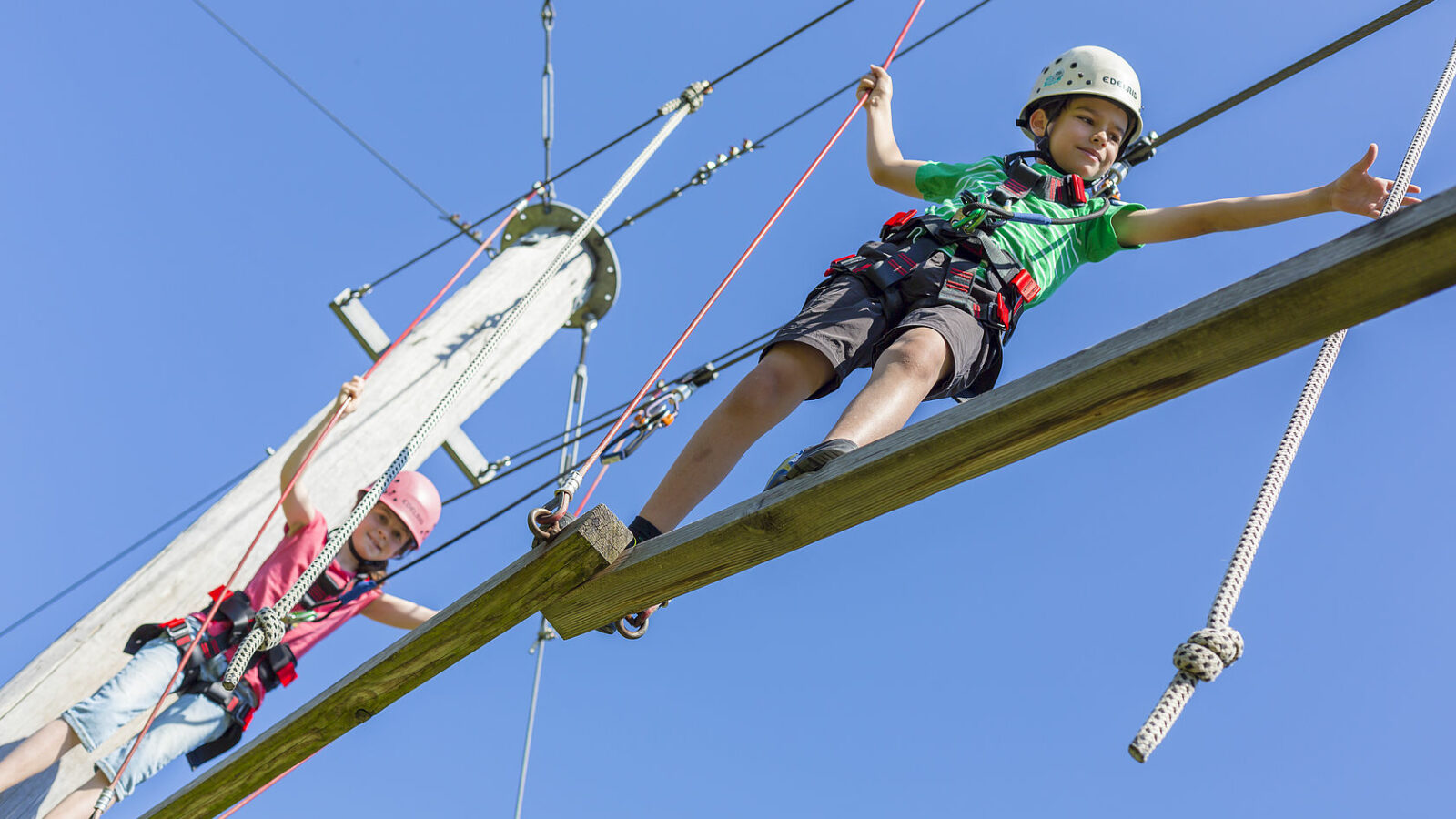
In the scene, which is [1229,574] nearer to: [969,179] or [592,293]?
[969,179]

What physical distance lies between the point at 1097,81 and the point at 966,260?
74 cm

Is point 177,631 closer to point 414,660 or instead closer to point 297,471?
point 297,471

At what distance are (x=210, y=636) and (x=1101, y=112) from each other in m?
2.61

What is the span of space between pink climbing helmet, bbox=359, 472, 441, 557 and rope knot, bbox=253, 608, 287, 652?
1.29m

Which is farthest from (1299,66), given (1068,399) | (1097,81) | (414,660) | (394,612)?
(394,612)

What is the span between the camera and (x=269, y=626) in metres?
2.96

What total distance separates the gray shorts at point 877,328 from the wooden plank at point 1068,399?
1.99 ft

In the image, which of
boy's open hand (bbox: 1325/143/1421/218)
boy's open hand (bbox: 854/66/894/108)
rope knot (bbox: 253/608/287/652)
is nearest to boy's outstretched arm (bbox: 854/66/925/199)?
boy's open hand (bbox: 854/66/894/108)

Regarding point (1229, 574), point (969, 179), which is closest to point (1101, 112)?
point (969, 179)

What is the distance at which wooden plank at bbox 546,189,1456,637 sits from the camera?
1.65 meters

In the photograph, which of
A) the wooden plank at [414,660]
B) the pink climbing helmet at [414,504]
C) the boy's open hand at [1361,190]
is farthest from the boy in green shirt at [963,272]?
the pink climbing helmet at [414,504]

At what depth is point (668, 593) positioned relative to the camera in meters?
2.32

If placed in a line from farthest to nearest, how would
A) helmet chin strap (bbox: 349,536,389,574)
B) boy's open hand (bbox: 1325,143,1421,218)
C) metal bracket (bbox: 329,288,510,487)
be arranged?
metal bracket (bbox: 329,288,510,487)
helmet chin strap (bbox: 349,536,389,574)
boy's open hand (bbox: 1325,143,1421,218)

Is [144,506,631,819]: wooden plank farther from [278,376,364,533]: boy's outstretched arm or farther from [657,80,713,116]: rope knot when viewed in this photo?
[657,80,713,116]: rope knot
